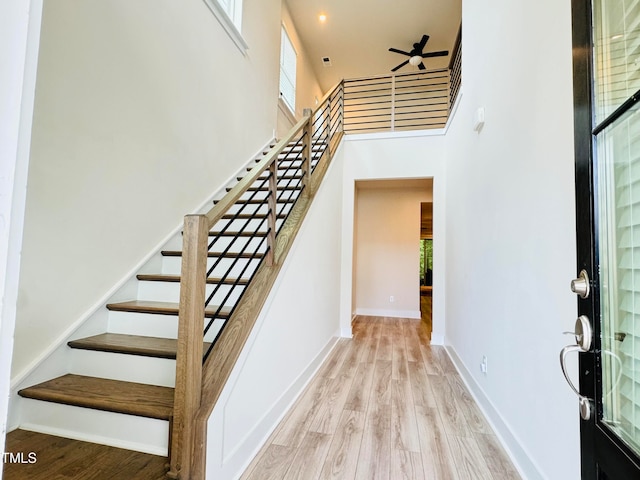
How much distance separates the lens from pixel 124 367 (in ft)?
5.67

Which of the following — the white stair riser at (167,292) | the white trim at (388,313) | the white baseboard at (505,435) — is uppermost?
the white stair riser at (167,292)

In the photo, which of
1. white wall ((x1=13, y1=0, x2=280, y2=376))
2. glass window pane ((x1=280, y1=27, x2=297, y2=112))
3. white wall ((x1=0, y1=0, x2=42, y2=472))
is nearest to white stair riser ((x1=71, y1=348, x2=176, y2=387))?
white wall ((x1=13, y1=0, x2=280, y2=376))

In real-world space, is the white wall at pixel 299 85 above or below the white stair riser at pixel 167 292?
above

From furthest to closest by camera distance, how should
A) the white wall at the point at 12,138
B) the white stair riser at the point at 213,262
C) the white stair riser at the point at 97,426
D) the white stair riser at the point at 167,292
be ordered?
the white stair riser at the point at 213,262, the white stair riser at the point at 167,292, the white stair riser at the point at 97,426, the white wall at the point at 12,138

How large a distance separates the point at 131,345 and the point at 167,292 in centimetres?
54

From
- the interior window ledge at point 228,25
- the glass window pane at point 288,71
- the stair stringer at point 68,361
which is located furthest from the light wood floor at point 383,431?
the glass window pane at point 288,71

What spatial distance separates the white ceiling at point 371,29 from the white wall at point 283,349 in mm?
3308

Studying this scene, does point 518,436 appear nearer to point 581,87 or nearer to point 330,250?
point 581,87

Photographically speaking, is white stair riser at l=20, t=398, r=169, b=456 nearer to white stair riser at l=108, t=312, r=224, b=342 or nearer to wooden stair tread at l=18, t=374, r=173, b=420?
wooden stair tread at l=18, t=374, r=173, b=420

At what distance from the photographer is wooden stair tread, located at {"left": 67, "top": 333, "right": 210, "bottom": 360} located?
1.69 meters

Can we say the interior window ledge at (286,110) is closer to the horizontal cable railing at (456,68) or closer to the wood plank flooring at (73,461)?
the horizontal cable railing at (456,68)

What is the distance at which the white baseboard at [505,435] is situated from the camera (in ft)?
4.93

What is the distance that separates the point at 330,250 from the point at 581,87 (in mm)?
2947

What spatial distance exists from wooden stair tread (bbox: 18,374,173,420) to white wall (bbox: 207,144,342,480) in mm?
305
